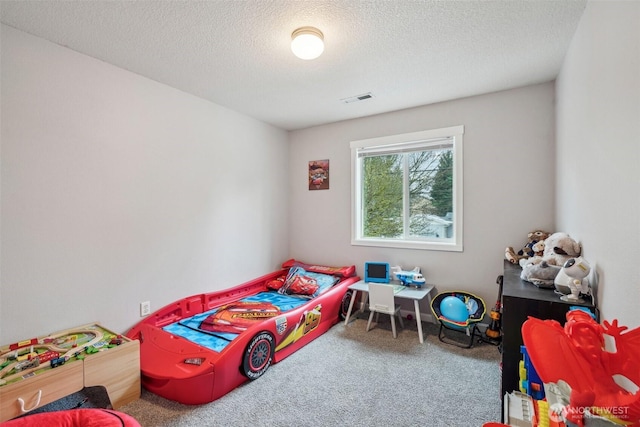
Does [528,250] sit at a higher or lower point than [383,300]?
higher

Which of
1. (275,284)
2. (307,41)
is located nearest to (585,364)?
(307,41)

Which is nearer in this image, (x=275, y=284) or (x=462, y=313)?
(x=462, y=313)

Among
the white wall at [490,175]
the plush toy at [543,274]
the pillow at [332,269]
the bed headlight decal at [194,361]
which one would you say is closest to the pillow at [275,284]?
the pillow at [332,269]

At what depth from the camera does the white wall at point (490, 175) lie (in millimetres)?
2639

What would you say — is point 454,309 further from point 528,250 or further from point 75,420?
point 75,420

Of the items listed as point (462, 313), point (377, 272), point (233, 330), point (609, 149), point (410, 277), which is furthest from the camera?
point (377, 272)

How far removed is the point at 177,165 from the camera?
2.75 m

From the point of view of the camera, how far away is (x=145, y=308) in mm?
2492

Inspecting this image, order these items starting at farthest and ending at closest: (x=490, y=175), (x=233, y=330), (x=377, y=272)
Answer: (x=377, y=272), (x=490, y=175), (x=233, y=330)

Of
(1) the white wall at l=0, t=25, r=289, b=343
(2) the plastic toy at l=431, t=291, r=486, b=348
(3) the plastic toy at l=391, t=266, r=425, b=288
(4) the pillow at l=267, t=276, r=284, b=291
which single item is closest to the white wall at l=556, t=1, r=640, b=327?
(2) the plastic toy at l=431, t=291, r=486, b=348

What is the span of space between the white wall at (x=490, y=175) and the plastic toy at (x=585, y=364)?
2.30m

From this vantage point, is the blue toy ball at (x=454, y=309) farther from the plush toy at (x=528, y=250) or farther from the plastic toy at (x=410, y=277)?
the plush toy at (x=528, y=250)

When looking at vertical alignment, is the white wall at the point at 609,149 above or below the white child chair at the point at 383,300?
above

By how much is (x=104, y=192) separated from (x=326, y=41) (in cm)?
198
